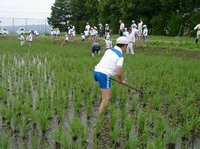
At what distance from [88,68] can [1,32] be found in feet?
91.5

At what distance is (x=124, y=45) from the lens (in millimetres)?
4586

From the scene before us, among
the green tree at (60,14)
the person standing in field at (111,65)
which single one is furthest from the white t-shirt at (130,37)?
the green tree at (60,14)

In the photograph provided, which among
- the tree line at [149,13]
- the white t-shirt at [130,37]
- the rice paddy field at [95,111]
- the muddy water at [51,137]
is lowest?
the muddy water at [51,137]

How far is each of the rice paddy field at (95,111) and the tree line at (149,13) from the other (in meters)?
14.3

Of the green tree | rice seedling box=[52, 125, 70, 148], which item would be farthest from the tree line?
rice seedling box=[52, 125, 70, 148]

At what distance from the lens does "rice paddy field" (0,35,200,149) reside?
384cm

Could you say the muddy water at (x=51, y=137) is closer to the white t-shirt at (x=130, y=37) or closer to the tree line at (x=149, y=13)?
the white t-shirt at (x=130, y=37)

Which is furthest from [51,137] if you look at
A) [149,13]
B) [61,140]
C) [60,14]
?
[60,14]

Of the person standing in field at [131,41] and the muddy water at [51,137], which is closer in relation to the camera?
the muddy water at [51,137]

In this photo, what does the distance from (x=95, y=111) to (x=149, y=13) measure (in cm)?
2364

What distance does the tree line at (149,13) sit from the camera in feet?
76.5

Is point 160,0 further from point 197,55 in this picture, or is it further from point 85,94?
point 85,94

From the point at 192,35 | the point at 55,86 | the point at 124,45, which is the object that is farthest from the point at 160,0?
the point at 124,45

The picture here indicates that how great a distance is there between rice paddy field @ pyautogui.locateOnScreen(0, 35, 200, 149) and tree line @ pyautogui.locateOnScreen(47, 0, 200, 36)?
47.0ft
